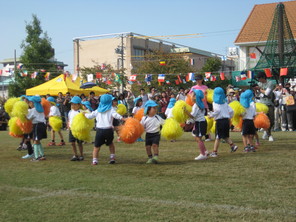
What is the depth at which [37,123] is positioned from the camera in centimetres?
948

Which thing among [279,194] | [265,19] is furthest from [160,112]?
[265,19]

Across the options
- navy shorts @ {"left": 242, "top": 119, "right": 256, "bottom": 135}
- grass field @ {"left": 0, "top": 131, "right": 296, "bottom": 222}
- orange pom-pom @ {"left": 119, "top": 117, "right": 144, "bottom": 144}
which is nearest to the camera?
grass field @ {"left": 0, "top": 131, "right": 296, "bottom": 222}

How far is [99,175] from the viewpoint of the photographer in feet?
23.7

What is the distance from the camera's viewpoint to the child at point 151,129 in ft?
28.5

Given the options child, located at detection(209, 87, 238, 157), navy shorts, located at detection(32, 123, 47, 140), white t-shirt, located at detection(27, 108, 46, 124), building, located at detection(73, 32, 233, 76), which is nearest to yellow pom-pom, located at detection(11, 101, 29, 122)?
white t-shirt, located at detection(27, 108, 46, 124)

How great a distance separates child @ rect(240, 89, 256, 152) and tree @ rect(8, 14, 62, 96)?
3183 centimetres

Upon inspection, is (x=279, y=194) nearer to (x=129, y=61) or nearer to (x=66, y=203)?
(x=66, y=203)

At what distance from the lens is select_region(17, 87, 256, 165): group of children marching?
8641 mm

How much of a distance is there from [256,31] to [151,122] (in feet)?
109

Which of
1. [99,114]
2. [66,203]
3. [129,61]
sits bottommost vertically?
[66,203]

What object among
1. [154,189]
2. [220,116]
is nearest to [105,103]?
[220,116]

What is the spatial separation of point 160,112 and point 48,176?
12.2 metres

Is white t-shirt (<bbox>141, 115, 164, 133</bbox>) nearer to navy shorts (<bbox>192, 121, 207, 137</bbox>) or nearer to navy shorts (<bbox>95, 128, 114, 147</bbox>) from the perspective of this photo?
navy shorts (<bbox>95, 128, 114, 147</bbox>)

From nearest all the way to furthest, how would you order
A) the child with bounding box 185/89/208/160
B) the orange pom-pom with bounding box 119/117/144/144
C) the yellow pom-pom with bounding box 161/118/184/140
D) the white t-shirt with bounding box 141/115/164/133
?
the orange pom-pom with bounding box 119/117/144/144
the white t-shirt with bounding box 141/115/164/133
the yellow pom-pom with bounding box 161/118/184/140
the child with bounding box 185/89/208/160
